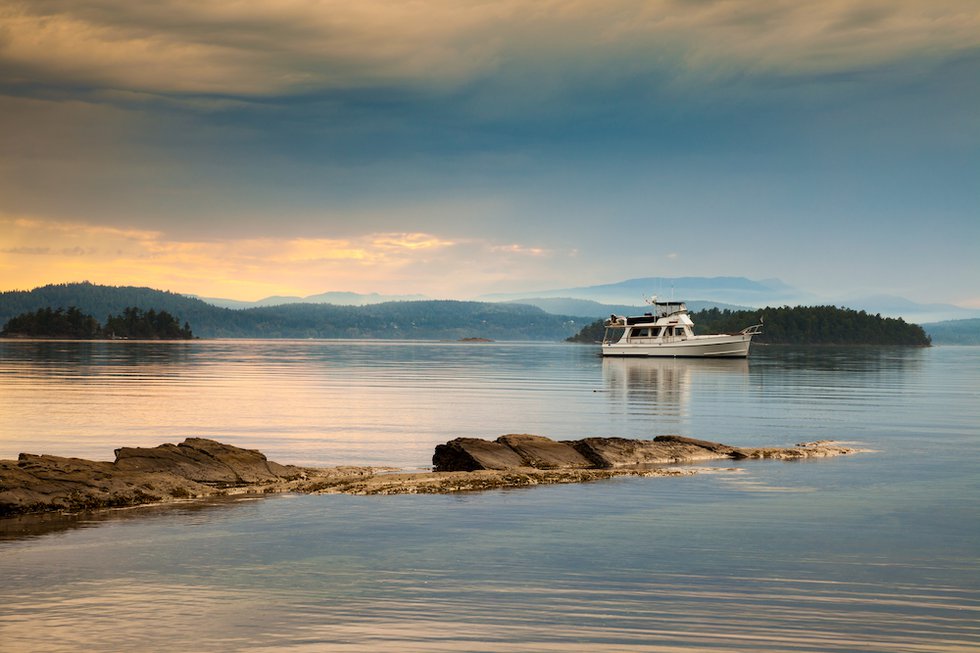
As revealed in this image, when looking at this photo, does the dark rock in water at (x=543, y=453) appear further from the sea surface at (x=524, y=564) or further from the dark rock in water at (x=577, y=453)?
the sea surface at (x=524, y=564)

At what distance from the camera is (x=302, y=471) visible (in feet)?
83.4

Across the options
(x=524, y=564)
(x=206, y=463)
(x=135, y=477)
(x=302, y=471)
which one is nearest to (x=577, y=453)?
(x=302, y=471)

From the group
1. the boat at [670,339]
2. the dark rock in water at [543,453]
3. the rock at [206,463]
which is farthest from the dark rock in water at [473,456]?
the boat at [670,339]

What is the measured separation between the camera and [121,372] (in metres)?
85.0

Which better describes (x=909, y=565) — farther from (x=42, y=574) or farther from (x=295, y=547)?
(x=42, y=574)

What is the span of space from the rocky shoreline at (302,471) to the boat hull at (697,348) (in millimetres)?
108198

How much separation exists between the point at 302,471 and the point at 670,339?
12043 centimetres

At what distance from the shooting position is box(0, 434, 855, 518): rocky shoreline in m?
20.6

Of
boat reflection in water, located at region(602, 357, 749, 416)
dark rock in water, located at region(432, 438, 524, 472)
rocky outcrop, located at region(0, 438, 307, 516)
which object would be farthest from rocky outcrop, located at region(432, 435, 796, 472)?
boat reflection in water, located at region(602, 357, 749, 416)

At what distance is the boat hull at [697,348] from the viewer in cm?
13812

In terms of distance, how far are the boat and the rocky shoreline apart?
10861 cm

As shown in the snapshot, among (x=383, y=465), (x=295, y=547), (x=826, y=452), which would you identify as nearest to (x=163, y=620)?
(x=295, y=547)

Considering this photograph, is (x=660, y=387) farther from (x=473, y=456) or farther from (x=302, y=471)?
(x=302, y=471)

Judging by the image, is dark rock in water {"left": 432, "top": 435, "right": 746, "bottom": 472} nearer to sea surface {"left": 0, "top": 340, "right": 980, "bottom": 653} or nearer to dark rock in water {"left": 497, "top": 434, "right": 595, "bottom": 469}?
dark rock in water {"left": 497, "top": 434, "right": 595, "bottom": 469}
